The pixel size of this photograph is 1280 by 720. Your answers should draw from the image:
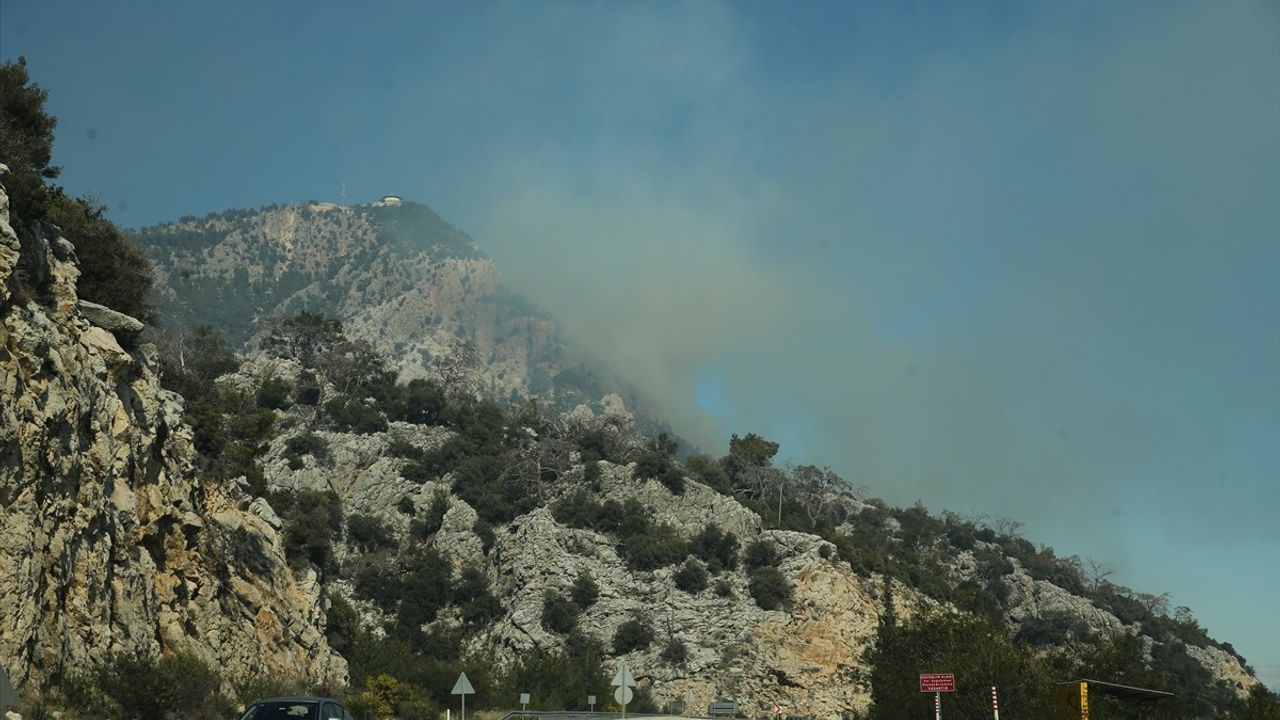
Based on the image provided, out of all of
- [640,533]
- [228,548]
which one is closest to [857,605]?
[640,533]

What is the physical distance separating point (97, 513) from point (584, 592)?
5459 cm

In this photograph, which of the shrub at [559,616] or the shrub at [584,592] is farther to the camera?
the shrub at [584,592]

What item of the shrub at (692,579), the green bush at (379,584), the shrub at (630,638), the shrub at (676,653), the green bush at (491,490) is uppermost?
the green bush at (491,490)

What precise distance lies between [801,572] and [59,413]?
6224 centimetres

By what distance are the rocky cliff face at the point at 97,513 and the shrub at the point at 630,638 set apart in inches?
1438

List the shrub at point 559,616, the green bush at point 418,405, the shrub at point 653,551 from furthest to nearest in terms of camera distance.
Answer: the green bush at point 418,405
the shrub at point 653,551
the shrub at point 559,616

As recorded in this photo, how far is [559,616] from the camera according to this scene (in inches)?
3184

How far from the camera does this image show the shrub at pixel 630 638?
79.8 metres

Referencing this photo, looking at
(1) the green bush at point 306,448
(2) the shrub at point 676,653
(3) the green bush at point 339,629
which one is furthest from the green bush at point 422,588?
(2) the shrub at point 676,653

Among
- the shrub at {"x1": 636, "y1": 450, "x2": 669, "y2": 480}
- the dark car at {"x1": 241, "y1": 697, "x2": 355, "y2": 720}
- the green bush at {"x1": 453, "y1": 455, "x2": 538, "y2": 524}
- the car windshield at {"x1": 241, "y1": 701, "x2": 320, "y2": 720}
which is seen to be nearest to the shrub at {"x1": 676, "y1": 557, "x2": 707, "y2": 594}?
the shrub at {"x1": 636, "y1": 450, "x2": 669, "y2": 480}

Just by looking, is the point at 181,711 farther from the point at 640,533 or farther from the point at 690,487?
the point at 690,487

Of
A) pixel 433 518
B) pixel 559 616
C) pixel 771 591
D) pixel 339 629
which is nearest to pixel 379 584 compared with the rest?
pixel 433 518

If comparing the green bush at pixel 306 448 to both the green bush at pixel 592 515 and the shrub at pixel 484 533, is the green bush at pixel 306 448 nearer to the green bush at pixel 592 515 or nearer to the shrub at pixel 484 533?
the shrub at pixel 484 533

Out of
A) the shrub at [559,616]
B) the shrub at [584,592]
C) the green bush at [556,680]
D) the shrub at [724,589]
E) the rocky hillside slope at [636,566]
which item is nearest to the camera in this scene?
the green bush at [556,680]
